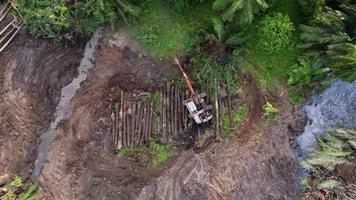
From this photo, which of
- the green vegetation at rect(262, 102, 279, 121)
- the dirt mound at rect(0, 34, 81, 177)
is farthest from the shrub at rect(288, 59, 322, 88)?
the dirt mound at rect(0, 34, 81, 177)

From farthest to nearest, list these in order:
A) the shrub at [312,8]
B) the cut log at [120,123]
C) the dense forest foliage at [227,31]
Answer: the cut log at [120,123], the dense forest foliage at [227,31], the shrub at [312,8]

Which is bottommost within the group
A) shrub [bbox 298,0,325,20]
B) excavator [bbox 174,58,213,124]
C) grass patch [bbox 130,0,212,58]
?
excavator [bbox 174,58,213,124]

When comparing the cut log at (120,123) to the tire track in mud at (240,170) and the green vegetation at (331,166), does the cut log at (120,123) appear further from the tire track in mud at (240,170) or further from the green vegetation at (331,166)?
the green vegetation at (331,166)

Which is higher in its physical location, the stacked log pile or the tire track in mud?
the stacked log pile

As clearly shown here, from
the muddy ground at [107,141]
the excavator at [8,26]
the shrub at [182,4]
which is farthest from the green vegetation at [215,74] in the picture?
the excavator at [8,26]

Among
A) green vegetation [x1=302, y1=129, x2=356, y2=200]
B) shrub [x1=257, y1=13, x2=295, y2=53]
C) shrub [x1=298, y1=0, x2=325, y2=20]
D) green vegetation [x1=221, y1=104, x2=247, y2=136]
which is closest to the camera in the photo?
shrub [x1=298, y1=0, x2=325, y2=20]

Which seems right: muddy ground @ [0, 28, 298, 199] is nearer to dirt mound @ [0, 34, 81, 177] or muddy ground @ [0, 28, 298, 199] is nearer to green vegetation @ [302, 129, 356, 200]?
dirt mound @ [0, 34, 81, 177]

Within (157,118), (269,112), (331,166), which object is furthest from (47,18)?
(331,166)

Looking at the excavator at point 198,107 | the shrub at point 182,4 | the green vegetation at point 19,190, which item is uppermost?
the shrub at point 182,4
